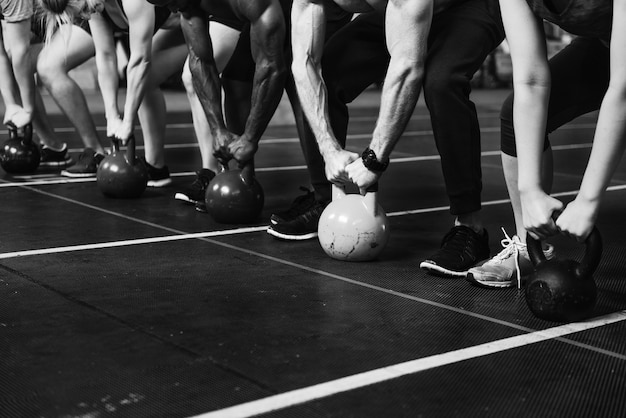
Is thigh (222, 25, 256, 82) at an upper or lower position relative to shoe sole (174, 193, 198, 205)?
upper

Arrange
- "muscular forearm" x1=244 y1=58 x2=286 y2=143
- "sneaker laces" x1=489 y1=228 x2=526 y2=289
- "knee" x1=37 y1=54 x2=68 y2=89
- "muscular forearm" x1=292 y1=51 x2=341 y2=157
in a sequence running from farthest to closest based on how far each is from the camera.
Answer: "knee" x1=37 y1=54 x2=68 y2=89, "muscular forearm" x1=244 y1=58 x2=286 y2=143, "muscular forearm" x1=292 y1=51 x2=341 y2=157, "sneaker laces" x1=489 y1=228 x2=526 y2=289

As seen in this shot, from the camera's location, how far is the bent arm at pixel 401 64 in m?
2.91

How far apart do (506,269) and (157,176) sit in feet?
8.56

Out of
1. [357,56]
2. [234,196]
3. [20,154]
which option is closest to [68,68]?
[20,154]

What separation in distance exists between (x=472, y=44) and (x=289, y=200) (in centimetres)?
171

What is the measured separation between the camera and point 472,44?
3078 mm

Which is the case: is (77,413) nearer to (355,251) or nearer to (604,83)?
(355,251)

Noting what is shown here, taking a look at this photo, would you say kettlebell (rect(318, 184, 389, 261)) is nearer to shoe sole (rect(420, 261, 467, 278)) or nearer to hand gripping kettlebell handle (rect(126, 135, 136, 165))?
shoe sole (rect(420, 261, 467, 278))

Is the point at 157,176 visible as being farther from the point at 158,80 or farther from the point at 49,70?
the point at 49,70

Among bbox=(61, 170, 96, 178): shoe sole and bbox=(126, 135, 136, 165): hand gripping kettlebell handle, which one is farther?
bbox=(61, 170, 96, 178): shoe sole

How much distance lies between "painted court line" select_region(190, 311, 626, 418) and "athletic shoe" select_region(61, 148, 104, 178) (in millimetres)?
3529

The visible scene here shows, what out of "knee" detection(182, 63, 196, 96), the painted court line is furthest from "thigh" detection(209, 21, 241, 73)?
the painted court line

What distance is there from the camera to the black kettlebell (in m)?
2.39

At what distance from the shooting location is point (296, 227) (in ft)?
11.7
